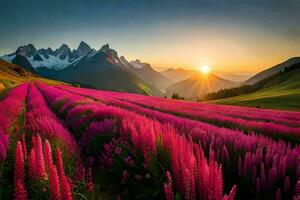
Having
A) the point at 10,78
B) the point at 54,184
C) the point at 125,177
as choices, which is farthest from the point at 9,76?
the point at 54,184

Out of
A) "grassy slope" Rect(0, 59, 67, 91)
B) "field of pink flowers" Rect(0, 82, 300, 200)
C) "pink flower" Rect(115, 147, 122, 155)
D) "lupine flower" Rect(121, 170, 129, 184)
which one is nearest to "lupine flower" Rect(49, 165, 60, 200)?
"field of pink flowers" Rect(0, 82, 300, 200)

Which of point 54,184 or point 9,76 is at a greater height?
point 9,76

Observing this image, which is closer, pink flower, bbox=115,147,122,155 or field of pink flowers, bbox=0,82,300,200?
field of pink flowers, bbox=0,82,300,200

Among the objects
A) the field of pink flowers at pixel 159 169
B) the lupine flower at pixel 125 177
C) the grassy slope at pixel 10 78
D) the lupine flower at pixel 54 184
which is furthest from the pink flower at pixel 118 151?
the grassy slope at pixel 10 78

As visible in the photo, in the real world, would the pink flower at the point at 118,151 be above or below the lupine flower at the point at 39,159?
below

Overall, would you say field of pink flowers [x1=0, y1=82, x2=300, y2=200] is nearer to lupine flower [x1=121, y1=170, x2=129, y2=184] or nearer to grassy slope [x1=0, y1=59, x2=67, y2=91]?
lupine flower [x1=121, y1=170, x2=129, y2=184]

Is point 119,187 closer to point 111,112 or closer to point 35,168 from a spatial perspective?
point 35,168

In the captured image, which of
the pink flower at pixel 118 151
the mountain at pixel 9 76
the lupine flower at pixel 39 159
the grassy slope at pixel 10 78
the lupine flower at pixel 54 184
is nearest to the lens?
the lupine flower at pixel 54 184

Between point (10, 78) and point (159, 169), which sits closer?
point (159, 169)

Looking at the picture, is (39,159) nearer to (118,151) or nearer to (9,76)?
(118,151)

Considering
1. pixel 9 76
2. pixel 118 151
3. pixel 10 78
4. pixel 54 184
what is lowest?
pixel 118 151

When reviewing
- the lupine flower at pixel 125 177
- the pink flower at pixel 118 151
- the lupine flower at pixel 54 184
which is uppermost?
the lupine flower at pixel 54 184

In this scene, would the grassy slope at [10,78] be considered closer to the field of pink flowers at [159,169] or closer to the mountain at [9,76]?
the mountain at [9,76]

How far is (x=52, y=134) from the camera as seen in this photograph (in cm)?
667
